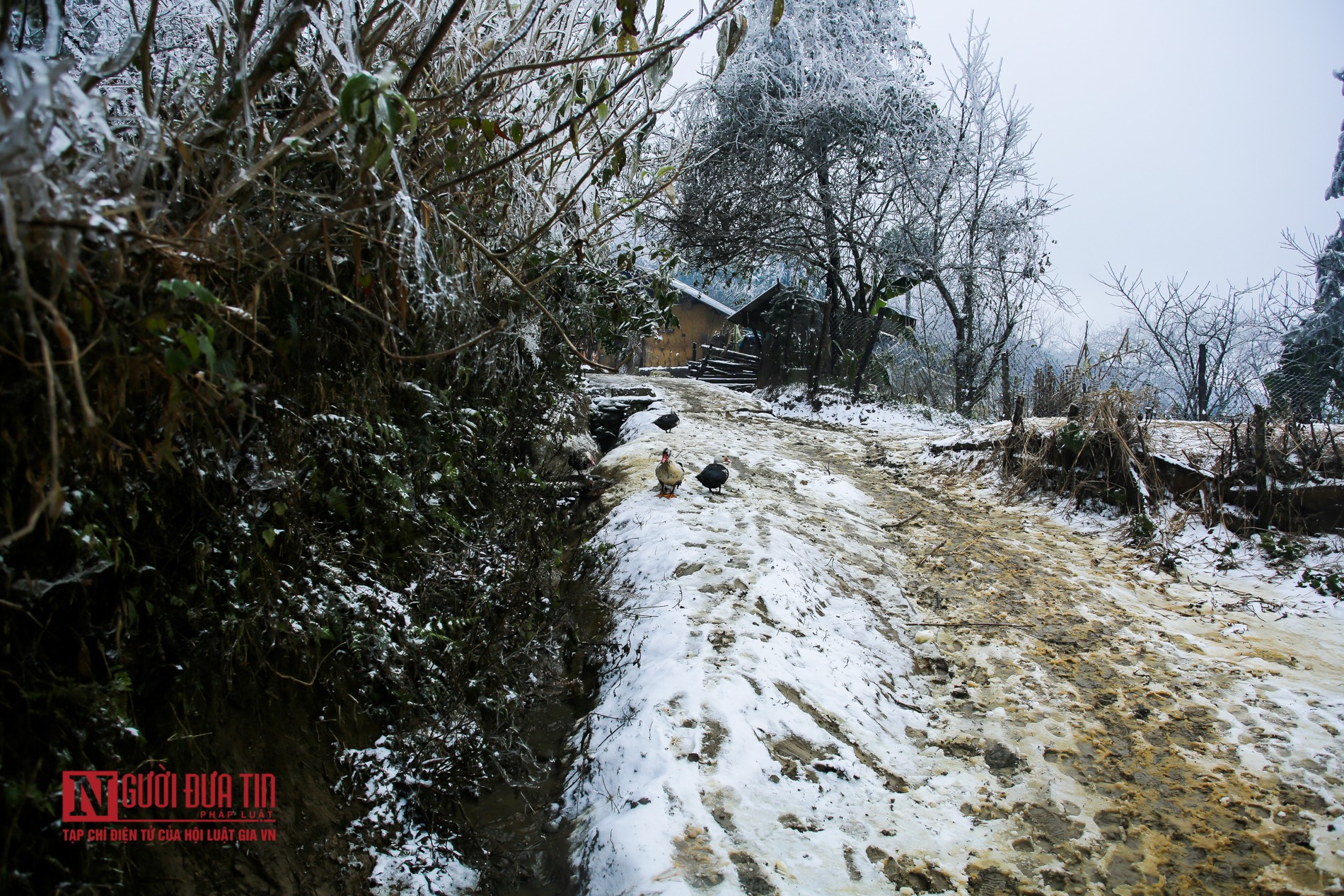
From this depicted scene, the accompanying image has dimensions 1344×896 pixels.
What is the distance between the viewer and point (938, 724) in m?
2.99

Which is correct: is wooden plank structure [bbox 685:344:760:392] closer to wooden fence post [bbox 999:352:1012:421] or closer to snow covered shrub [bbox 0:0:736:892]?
wooden fence post [bbox 999:352:1012:421]

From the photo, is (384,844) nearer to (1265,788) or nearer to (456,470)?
(456,470)

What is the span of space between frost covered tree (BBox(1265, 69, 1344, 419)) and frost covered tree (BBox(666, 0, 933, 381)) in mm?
6465

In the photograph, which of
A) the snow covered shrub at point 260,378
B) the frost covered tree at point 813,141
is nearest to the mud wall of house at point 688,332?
the frost covered tree at point 813,141

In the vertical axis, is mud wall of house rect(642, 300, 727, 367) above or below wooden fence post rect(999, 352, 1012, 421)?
above

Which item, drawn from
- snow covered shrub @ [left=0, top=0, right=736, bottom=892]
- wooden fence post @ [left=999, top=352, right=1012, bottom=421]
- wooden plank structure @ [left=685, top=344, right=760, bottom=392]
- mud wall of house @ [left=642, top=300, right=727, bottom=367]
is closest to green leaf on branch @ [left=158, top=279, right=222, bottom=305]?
snow covered shrub @ [left=0, top=0, right=736, bottom=892]

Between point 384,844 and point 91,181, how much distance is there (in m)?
1.99

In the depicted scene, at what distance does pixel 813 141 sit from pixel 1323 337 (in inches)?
350

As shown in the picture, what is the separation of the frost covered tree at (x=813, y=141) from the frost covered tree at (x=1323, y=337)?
6465 mm

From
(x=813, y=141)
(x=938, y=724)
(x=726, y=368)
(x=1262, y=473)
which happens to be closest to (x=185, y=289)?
(x=938, y=724)

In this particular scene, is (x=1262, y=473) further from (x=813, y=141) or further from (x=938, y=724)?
(x=813, y=141)

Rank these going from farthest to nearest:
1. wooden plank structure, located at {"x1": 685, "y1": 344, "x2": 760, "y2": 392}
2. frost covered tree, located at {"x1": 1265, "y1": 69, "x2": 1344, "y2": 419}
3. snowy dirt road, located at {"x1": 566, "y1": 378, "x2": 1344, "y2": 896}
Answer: wooden plank structure, located at {"x1": 685, "y1": 344, "x2": 760, "y2": 392}
frost covered tree, located at {"x1": 1265, "y1": 69, "x2": 1344, "y2": 419}
snowy dirt road, located at {"x1": 566, "y1": 378, "x2": 1344, "y2": 896}

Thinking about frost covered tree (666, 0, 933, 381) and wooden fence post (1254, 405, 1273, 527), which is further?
frost covered tree (666, 0, 933, 381)

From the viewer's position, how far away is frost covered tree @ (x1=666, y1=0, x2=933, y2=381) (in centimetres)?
1159
